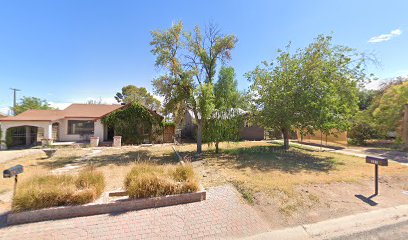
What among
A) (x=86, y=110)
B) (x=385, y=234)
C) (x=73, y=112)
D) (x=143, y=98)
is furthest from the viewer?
(x=143, y=98)

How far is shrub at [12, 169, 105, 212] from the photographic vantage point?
3863mm

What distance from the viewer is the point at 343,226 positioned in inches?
151

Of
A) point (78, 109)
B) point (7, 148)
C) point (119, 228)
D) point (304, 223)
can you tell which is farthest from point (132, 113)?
point (304, 223)

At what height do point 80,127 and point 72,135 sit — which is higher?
point 80,127

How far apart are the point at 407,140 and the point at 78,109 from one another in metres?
31.0

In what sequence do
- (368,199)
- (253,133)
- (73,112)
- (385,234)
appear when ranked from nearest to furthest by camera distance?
(385,234)
(368,199)
(73,112)
(253,133)

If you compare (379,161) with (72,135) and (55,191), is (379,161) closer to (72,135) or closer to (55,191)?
(55,191)

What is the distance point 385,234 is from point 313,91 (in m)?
8.38

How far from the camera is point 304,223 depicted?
3.94 m

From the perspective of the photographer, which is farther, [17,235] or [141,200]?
[141,200]

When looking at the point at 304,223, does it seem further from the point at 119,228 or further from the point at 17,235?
the point at 17,235

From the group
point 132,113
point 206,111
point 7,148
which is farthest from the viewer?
point 132,113

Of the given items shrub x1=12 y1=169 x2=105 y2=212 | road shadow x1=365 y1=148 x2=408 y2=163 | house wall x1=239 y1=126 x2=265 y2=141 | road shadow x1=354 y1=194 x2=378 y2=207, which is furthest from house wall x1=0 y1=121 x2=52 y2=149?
road shadow x1=365 y1=148 x2=408 y2=163

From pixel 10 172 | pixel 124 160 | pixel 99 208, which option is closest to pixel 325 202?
pixel 99 208
